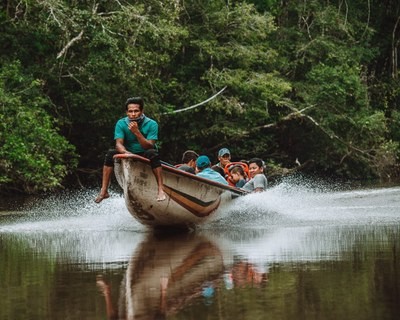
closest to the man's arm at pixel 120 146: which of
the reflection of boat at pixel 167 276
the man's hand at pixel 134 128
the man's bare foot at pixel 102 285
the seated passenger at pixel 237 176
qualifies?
the man's hand at pixel 134 128

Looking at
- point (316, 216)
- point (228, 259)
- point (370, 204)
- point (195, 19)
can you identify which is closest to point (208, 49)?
point (195, 19)

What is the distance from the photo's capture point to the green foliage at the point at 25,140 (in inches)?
898

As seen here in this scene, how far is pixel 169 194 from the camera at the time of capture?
12.6 m

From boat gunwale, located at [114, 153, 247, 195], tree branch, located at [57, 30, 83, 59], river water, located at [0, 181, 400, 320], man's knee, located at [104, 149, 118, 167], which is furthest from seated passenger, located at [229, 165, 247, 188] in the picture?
tree branch, located at [57, 30, 83, 59]

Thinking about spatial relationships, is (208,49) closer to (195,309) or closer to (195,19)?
(195,19)

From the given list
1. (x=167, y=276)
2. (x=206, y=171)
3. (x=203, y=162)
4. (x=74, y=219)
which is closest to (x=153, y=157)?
(x=206, y=171)

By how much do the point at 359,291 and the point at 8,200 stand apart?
57.5ft

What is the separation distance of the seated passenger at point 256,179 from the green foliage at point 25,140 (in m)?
7.88

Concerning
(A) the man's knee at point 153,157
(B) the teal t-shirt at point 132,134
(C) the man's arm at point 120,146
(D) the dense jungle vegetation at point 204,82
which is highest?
(D) the dense jungle vegetation at point 204,82

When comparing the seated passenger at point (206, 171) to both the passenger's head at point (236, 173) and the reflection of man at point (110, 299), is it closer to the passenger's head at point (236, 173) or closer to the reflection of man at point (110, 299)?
the passenger's head at point (236, 173)

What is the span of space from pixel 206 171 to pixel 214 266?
5.53 m

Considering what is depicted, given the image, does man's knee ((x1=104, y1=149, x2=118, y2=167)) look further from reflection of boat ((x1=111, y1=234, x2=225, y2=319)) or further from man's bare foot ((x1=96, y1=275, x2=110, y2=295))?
man's bare foot ((x1=96, y1=275, x2=110, y2=295))

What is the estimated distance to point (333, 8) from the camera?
33.2 m

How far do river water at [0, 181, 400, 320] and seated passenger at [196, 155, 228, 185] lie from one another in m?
0.41
